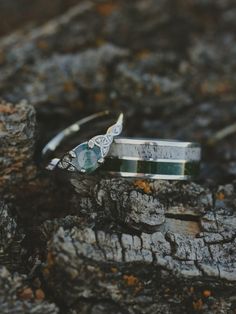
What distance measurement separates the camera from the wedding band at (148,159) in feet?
10.7

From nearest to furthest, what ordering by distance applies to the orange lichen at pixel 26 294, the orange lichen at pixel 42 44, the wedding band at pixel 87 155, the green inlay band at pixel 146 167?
the orange lichen at pixel 26 294
the wedding band at pixel 87 155
the green inlay band at pixel 146 167
the orange lichen at pixel 42 44

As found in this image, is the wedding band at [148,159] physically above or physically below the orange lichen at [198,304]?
above

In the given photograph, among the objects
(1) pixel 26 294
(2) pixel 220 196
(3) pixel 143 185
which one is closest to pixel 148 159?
Answer: (3) pixel 143 185

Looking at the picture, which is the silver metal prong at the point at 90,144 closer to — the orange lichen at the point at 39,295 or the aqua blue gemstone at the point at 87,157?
the aqua blue gemstone at the point at 87,157

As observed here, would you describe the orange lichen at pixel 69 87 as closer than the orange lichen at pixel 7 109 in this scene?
No

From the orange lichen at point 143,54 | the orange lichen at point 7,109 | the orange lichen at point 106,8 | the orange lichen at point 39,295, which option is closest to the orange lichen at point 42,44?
the orange lichen at point 106,8

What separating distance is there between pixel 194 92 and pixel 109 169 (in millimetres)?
1372

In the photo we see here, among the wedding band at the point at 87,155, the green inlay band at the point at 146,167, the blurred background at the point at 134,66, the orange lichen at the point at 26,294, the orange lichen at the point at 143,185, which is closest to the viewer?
the orange lichen at the point at 26,294

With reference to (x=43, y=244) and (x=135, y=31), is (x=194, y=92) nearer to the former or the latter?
(x=135, y=31)

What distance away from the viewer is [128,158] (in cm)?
329

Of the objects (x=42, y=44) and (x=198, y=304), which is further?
(x=42, y=44)

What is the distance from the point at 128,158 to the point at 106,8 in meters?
1.87

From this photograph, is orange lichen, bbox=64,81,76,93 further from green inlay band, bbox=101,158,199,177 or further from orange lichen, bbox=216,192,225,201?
orange lichen, bbox=216,192,225,201

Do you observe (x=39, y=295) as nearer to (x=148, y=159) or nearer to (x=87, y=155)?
(x=87, y=155)
